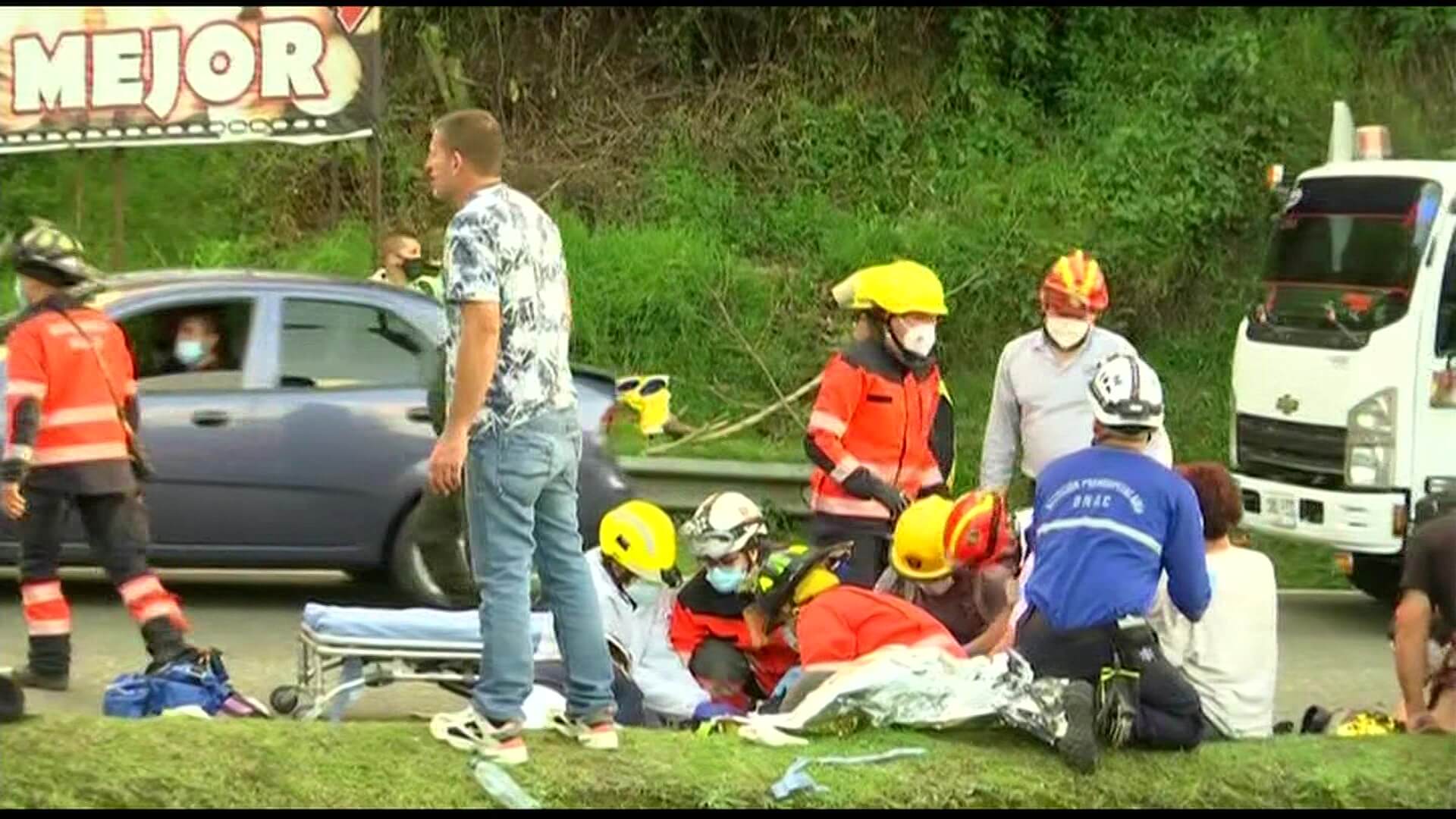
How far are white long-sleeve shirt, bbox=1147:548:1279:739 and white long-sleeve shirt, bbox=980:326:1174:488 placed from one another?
146cm

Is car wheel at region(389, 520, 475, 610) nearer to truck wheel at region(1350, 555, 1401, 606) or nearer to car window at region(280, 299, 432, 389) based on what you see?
car window at region(280, 299, 432, 389)

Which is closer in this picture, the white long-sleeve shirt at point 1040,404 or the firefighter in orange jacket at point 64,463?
the firefighter in orange jacket at point 64,463

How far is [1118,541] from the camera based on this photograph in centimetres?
634

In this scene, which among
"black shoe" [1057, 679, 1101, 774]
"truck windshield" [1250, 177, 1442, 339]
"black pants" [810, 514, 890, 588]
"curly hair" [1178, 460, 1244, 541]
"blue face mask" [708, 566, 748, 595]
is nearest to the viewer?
"black shoe" [1057, 679, 1101, 774]

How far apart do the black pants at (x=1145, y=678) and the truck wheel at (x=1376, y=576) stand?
19.2 feet

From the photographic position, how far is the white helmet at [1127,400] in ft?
21.1

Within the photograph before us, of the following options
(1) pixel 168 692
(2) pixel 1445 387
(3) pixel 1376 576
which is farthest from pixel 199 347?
(3) pixel 1376 576

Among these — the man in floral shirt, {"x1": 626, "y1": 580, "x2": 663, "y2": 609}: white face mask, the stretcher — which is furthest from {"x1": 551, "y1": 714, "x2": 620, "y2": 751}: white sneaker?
Result: {"x1": 626, "y1": 580, "x2": 663, "y2": 609}: white face mask

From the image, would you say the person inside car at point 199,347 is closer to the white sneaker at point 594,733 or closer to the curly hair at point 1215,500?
the white sneaker at point 594,733

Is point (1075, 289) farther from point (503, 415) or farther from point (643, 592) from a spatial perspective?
point (503, 415)

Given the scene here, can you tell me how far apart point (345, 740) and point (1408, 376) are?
6.92m

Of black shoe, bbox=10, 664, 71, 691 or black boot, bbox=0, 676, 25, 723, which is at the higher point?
black boot, bbox=0, 676, 25, 723

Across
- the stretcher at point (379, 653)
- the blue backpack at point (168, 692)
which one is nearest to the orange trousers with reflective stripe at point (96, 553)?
the blue backpack at point (168, 692)

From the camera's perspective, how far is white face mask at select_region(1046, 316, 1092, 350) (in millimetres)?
8469
